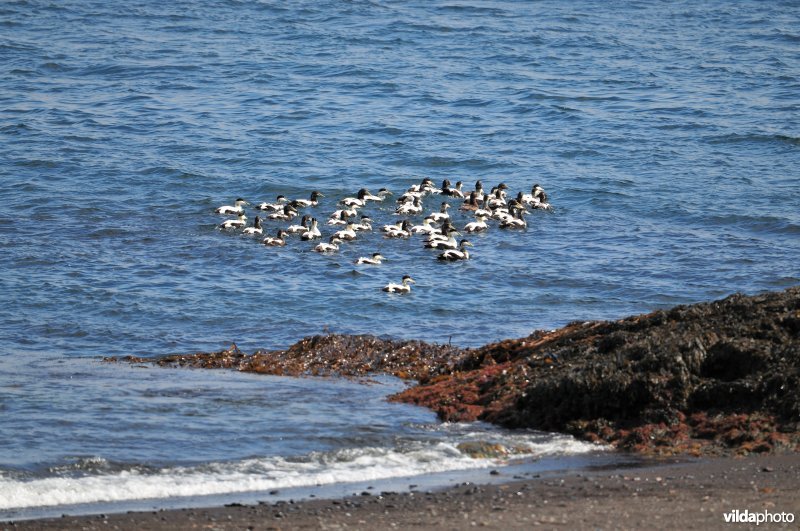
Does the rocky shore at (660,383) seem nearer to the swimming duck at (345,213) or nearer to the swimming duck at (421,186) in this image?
the swimming duck at (345,213)

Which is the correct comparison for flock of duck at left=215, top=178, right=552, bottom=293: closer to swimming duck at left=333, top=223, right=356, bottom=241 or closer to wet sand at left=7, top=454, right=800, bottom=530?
swimming duck at left=333, top=223, right=356, bottom=241

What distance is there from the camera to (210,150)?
31.4 meters

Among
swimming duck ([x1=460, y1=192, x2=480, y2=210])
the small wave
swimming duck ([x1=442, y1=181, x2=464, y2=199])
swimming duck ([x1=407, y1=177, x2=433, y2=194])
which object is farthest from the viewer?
the small wave

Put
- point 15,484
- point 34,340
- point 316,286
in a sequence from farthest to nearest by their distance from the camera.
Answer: point 316,286 → point 34,340 → point 15,484

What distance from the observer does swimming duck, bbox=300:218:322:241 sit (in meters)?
24.0

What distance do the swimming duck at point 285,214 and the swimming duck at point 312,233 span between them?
3.96 feet

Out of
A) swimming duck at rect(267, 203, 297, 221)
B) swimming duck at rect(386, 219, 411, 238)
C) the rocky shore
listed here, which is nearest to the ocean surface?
the rocky shore

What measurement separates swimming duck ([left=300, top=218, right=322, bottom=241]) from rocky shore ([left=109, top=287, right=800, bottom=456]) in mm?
9369

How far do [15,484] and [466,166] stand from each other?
21180mm

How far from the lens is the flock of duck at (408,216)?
931 inches

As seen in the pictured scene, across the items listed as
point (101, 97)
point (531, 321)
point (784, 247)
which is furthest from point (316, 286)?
point (101, 97)

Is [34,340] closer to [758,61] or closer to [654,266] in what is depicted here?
[654,266]

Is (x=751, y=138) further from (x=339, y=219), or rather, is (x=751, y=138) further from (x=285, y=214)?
(x=285, y=214)

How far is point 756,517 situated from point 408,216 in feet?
55.8
